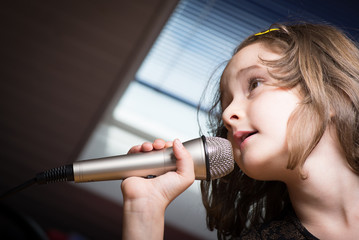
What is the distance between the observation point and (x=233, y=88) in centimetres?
101

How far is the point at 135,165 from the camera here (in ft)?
Answer: 2.93

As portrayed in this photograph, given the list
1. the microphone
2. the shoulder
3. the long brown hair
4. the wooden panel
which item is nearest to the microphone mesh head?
the microphone

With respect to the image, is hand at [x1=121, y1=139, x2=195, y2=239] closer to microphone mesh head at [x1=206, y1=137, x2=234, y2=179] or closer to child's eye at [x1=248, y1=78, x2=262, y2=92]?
microphone mesh head at [x1=206, y1=137, x2=234, y2=179]

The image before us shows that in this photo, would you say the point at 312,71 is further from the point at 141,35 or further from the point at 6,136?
the point at 6,136

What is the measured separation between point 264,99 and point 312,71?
0.52 ft

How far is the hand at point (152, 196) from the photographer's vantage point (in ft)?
2.73

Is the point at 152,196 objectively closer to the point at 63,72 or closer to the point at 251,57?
the point at 251,57

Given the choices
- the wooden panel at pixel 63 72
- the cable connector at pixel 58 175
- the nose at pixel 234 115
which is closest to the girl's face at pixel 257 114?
the nose at pixel 234 115

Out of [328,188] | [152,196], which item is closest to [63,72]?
[152,196]

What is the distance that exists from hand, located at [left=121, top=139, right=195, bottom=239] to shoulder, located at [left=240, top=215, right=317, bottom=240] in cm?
29

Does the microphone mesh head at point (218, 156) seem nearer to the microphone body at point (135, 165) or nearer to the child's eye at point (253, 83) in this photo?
the microphone body at point (135, 165)

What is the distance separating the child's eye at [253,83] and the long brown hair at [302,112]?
0.04 metres

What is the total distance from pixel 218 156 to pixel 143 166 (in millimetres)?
164

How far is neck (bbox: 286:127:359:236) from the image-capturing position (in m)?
0.93
